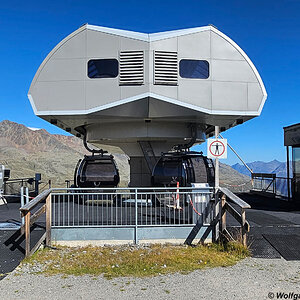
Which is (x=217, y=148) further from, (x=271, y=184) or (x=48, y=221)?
(x=271, y=184)

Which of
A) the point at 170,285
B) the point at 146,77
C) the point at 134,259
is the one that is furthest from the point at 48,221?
the point at 146,77

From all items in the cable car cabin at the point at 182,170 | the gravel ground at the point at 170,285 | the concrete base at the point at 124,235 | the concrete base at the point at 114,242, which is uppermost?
the cable car cabin at the point at 182,170

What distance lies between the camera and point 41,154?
92.1 m

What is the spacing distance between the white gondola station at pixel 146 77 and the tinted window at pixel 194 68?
0.11ft

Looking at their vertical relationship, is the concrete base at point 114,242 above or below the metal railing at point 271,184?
below

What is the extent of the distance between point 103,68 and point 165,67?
204 centimetres

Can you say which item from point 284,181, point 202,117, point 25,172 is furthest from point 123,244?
point 25,172

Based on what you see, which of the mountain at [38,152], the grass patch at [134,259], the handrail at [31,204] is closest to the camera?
the grass patch at [134,259]

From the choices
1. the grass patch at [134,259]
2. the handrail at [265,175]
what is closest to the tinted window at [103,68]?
the grass patch at [134,259]

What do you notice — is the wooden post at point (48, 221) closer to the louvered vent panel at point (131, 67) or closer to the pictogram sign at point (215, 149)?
the pictogram sign at point (215, 149)

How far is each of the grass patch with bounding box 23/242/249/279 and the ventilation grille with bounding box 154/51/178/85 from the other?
216 inches

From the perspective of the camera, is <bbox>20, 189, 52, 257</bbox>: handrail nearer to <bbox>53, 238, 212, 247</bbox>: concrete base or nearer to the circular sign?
<bbox>53, 238, 212, 247</bbox>: concrete base

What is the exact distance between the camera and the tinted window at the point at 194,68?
11.6 metres

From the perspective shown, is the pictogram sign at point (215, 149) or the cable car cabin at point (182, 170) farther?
the cable car cabin at point (182, 170)
